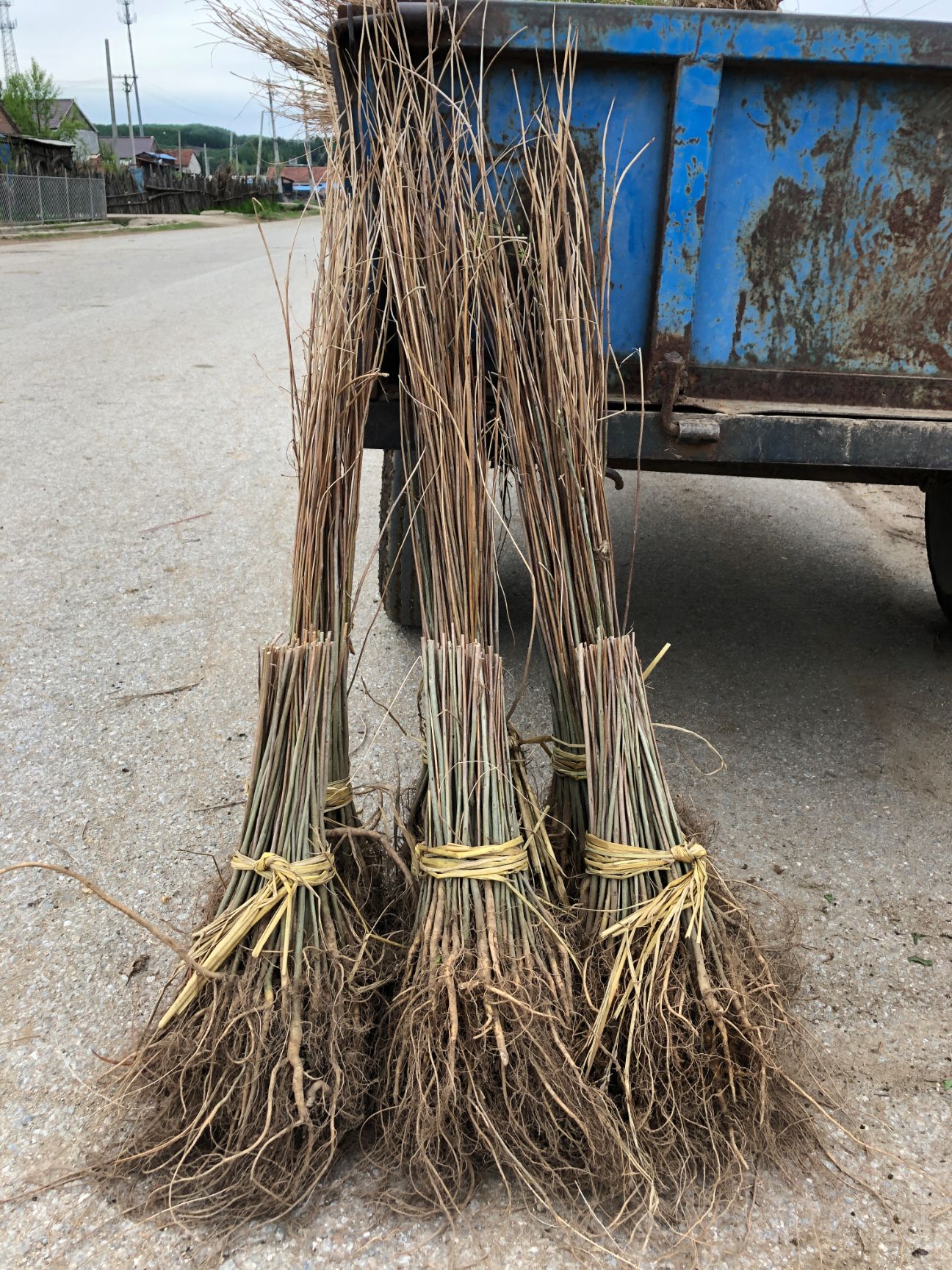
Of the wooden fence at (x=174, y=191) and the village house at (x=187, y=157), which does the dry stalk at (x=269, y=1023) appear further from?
the village house at (x=187, y=157)

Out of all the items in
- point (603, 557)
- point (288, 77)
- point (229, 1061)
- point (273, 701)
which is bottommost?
point (229, 1061)

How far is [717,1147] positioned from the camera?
170 cm

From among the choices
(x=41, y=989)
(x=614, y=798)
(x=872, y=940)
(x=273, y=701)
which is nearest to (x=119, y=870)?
(x=41, y=989)

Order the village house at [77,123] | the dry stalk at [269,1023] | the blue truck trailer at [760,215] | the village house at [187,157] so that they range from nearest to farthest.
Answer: the dry stalk at [269,1023]
the blue truck trailer at [760,215]
the village house at [77,123]
the village house at [187,157]

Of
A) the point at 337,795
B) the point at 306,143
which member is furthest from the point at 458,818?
the point at 306,143

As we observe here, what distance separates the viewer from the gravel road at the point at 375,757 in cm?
163

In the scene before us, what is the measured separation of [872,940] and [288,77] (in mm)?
3033

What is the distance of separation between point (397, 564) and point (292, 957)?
1.81 m

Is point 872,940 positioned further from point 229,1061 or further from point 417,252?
point 417,252

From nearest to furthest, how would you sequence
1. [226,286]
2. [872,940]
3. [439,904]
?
[439,904], [872,940], [226,286]

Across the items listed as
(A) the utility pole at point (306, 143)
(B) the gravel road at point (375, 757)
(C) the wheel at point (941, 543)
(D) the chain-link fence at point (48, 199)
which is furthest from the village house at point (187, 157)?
(C) the wheel at point (941, 543)

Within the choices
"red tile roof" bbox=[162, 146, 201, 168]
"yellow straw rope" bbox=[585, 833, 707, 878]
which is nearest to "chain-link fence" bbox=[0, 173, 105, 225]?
"yellow straw rope" bbox=[585, 833, 707, 878]

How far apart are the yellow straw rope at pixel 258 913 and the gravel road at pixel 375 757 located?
0.35 meters

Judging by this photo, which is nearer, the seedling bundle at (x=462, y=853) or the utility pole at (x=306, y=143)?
the seedling bundle at (x=462, y=853)
